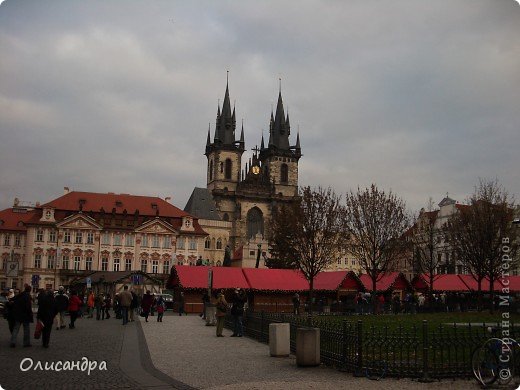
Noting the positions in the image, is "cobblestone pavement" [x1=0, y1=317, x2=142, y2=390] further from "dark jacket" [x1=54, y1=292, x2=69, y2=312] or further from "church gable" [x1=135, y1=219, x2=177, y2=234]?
"church gable" [x1=135, y1=219, x2=177, y2=234]

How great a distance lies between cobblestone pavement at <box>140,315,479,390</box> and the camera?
11.1m

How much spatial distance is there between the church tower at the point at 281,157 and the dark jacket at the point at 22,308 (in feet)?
348

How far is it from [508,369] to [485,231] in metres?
30.6

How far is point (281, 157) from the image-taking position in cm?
12700

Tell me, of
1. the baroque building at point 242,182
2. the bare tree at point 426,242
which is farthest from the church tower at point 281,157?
the bare tree at point 426,242

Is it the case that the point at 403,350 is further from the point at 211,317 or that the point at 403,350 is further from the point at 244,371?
the point at 211,317

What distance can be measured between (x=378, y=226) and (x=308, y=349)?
30.6 m

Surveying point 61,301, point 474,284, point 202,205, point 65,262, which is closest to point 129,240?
point 65,262

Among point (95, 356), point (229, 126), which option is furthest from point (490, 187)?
point (229, 126)

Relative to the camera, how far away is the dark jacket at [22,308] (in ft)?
52.3

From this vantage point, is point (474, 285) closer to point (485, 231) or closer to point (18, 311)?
point (485, 231)

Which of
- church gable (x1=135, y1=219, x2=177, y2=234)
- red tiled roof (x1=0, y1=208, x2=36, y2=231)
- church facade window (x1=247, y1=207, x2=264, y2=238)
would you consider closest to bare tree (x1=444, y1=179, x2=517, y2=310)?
church gable (x1=135, y1=219, x2=177, y2=234)

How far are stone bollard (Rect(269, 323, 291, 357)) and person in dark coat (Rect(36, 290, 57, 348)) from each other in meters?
6.14

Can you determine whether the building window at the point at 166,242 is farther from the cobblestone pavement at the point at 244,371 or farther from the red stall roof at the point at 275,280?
the cobblestone pavement at the point at 244,371
